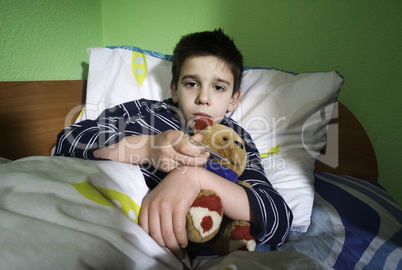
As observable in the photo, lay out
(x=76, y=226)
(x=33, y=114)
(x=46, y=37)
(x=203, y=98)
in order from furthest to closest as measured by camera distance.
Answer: (x=46, y=37)
(x=33, y=114)
(x=203, y=98)
(x=76, y=226)

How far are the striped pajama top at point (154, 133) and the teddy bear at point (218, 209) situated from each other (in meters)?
0.05

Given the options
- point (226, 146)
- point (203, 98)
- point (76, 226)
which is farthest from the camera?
point (203, 98)

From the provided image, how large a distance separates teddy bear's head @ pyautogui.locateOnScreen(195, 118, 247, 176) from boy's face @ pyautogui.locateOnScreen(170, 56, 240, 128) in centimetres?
17

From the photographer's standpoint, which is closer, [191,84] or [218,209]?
[218,209]

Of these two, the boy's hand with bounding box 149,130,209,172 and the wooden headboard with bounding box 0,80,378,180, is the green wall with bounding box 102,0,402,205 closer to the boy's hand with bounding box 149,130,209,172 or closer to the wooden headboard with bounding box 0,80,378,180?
the wooden headboard with bounding box 0,80,378,180

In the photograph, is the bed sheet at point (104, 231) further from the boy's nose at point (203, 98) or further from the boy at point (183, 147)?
the boy's nose at point (203, 98)

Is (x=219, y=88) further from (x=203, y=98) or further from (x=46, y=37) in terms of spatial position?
(x=46, y=37)

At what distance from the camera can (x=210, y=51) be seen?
27.2 inches

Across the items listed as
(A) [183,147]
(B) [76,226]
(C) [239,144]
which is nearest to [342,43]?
(C) [239,144]

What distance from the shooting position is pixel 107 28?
122 cm

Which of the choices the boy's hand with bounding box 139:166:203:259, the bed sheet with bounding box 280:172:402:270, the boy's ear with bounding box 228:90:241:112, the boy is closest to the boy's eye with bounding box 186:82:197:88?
the boy

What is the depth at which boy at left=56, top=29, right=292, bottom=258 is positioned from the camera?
1.26 feet

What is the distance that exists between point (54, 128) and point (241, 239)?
785 mm

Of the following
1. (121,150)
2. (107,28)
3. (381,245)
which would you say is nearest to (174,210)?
(121,150)
